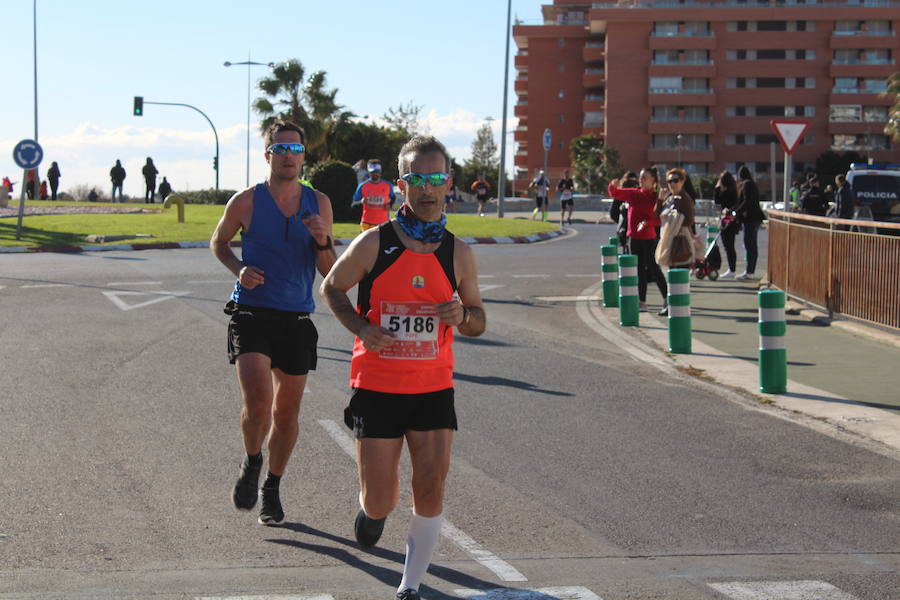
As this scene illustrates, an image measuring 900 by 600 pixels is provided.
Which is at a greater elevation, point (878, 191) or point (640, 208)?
point (878, 191)

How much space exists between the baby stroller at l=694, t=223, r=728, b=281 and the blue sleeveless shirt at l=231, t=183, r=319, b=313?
611 inches

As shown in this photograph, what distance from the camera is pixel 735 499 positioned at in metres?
6.76

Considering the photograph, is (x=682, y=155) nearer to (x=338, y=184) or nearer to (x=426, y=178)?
(x=338, y=184)

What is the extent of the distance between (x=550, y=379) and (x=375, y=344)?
6633mm

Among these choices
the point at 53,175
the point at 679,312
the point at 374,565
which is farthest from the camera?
the point at 53,175

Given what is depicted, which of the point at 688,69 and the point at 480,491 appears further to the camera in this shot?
the point at 688,69

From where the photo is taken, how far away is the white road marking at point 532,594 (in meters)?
4.93

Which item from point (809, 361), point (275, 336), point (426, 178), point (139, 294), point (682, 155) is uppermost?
point (682, 155)

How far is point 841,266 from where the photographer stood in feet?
48.9

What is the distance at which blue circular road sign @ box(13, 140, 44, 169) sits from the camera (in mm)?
29203

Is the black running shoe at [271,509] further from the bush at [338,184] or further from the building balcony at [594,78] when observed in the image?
the building balcony at [594,78]

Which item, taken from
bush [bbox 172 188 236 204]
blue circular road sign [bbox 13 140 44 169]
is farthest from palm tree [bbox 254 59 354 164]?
blue circular road sign [bbox 13 140 44 169]

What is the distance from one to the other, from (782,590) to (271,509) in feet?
7.93

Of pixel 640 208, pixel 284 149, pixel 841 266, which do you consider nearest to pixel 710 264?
pixel 640 208
